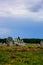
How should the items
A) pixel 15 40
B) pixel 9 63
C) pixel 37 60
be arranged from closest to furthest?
pixel 9 63 → pixel 37 60 → pixel 15 40

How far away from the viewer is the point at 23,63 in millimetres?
16125

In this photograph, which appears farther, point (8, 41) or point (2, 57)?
point (8, 41)

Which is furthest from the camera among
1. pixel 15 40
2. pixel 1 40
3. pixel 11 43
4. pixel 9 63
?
pixel 1 40

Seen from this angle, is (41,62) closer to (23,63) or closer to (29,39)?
(23,63)

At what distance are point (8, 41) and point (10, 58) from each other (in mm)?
16057

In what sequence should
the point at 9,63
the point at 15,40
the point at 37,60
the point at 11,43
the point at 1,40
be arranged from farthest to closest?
the point at 1,40 → the point at 15,40 → the point at 11,43 → the point at 37,60 → the point at 9,63

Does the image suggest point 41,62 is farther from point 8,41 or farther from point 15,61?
point 8,41

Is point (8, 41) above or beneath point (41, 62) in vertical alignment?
above

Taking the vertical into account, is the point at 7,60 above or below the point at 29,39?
below

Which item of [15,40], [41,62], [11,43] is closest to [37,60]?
[41,62]

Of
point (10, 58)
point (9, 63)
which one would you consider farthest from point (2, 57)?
point (9, 63)

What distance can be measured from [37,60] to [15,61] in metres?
1.71

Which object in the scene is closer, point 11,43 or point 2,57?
point 2,57

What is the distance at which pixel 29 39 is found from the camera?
1778 inches
